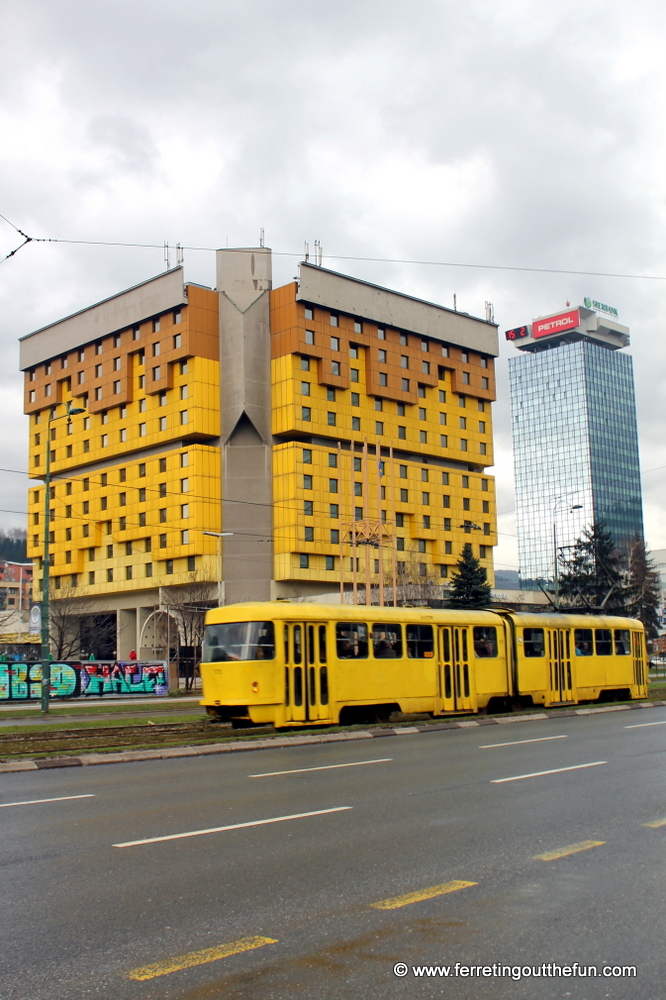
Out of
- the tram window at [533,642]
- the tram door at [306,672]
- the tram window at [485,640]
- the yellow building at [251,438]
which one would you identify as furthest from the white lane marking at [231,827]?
the yellow building at [251,438]

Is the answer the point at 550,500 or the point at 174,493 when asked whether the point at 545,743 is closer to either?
the point at 174,493

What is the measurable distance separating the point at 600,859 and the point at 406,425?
7372 cm

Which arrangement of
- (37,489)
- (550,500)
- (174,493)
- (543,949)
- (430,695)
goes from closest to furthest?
A: (543,949), (430,695), (174,493), (37,489), (550,500)

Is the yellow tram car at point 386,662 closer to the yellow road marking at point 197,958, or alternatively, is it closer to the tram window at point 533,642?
the tram window at point 533,642

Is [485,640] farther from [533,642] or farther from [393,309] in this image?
[393,309]

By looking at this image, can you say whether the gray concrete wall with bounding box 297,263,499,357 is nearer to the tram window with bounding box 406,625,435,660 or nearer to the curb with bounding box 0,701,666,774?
the tram window with bounding box 406,625,435,660

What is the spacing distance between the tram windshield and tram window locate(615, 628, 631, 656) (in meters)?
15.3

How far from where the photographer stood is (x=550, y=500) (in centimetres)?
18938

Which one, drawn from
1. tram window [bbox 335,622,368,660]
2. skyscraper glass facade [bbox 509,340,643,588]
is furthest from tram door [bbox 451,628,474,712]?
skyscraper glass facade [bbox 509,340,643,588]

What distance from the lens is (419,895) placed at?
607 cm

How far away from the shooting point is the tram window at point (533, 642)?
27109mm

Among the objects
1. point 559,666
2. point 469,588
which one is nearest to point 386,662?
point 559,666

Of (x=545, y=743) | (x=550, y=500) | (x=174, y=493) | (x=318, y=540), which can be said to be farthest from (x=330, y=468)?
(x=550, y=500)

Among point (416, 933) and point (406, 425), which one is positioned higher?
point (406, 425)
